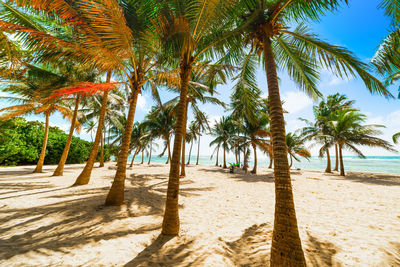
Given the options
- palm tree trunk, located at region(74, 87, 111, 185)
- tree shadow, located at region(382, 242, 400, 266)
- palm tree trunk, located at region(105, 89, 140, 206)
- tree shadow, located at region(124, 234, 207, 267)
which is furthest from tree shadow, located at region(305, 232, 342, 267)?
palm tree trunk, located at region(74, 87, 111, 185)

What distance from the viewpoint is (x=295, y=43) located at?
4.02 metres

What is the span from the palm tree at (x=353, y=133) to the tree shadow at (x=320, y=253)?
15877 mm

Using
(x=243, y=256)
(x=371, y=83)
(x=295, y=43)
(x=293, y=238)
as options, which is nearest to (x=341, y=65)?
(x=371, y=83)

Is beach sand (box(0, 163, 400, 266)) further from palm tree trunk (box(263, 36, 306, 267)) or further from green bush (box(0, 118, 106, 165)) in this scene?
green bush (box(0, 118, 106, 165))

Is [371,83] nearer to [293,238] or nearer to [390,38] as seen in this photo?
[390,38]

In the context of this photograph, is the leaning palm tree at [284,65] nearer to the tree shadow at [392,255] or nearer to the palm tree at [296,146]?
the tree shadow at [392,255]

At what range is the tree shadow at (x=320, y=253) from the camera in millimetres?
2366

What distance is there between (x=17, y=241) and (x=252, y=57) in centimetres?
675

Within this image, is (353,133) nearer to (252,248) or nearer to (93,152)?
(252,248)

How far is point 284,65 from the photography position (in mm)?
4625

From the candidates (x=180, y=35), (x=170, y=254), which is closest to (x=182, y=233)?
(x=170, y=254)

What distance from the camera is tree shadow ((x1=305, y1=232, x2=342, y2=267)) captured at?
7.76 ft

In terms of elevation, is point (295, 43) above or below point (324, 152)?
above

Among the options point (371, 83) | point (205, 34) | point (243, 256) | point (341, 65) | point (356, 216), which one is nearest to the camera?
point (243, 256)
